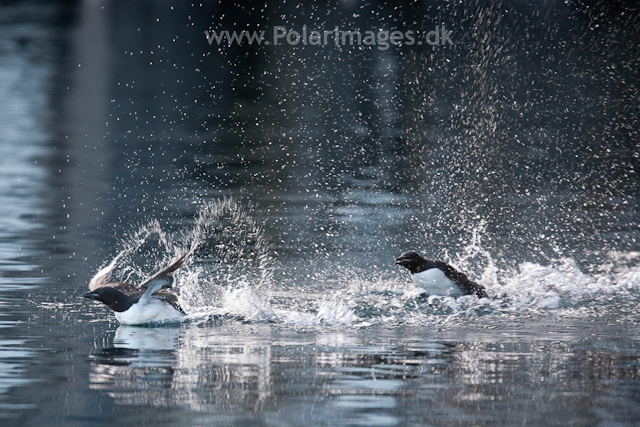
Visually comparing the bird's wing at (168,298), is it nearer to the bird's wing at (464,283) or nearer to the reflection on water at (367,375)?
the reflection on water at (367,375)

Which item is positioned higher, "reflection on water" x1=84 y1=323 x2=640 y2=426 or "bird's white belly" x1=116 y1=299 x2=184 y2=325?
"bird's white belly" x1=116 y1=299 x2=184 y2=325

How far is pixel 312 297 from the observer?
481 inches

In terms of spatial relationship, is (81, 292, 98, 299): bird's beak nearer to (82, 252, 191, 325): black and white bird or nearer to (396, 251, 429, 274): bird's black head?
(82, 252, 191, 325): black and white bird

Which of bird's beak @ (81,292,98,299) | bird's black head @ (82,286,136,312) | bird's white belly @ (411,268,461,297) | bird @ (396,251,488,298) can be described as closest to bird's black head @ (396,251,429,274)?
bird @ (396,251,488,298)

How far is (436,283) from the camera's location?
1260cm

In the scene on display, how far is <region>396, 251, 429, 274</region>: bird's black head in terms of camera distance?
1295 cm

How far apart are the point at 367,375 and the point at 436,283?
13.3 feet

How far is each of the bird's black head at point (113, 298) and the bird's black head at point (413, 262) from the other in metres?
3.40

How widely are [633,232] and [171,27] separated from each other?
43.1 meters

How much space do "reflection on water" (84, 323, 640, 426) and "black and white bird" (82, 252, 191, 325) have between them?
0.25 m

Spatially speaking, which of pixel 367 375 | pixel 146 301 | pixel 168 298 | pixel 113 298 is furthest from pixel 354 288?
pixel 367 375

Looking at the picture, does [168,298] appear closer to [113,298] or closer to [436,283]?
[113,298]

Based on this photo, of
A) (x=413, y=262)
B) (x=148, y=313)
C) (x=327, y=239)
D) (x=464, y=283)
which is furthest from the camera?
(x=327, y=239)

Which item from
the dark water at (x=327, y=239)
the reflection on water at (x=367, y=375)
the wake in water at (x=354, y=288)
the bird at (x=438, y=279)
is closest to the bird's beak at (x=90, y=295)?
the dark water at (x=327, y=239)
